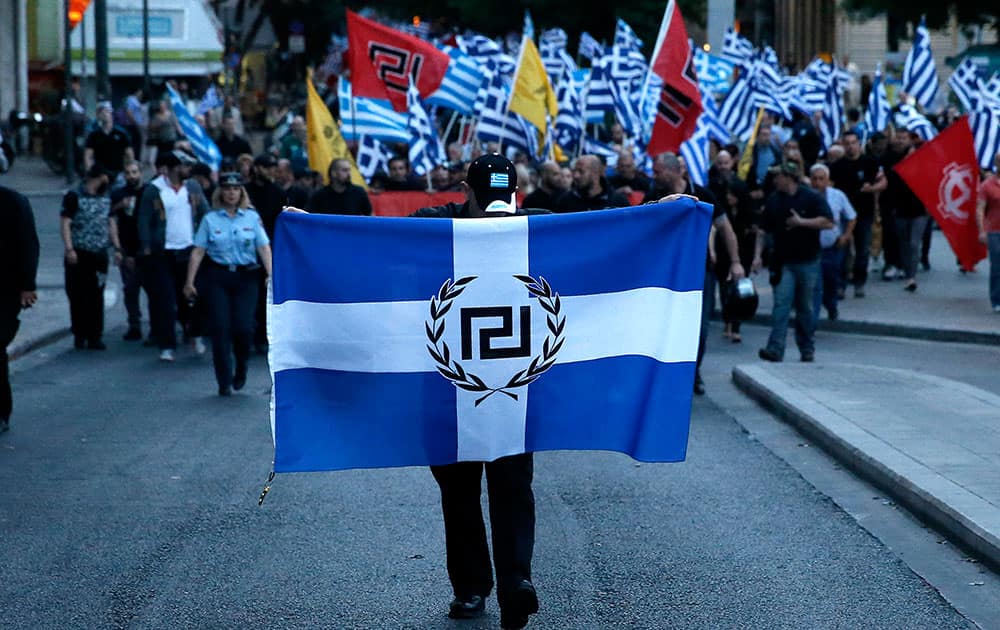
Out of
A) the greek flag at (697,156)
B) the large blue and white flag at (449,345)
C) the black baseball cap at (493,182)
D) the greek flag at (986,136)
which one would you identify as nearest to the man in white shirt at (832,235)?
the greek flag at (697,156)

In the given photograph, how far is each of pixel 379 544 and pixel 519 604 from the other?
1958 millimetres

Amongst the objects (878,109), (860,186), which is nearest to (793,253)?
(860,186)

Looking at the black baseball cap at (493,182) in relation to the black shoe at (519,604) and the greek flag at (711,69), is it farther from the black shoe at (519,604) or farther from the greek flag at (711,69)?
the greek flag at (711,69)

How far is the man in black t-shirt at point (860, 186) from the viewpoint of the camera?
22.4 metres

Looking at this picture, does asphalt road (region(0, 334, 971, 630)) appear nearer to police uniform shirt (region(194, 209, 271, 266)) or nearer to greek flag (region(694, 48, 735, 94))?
police uniform shirt (region(194, 209, 271, 266))

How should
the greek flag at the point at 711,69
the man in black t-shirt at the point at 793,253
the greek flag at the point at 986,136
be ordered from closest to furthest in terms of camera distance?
the man in black t-shirt at the point at 793,253, the greek flag at the point at 986,136, the greek flag at the point at 711,69

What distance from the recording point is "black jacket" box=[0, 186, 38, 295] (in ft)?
39.7

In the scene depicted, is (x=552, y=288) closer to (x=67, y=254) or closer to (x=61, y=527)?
(x=61, y=527)

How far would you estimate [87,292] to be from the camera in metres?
17.9

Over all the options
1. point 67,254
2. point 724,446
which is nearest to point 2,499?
point 724,446

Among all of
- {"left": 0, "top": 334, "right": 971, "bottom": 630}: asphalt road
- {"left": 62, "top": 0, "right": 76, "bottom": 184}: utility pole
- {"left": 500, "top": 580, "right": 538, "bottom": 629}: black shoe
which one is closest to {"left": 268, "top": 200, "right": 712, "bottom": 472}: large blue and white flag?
{"left": 500, "top": 580, "right": 538, "bottom": 629}: black shoe

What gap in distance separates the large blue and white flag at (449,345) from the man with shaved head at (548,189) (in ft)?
26.9

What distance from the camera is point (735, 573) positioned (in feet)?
26.1

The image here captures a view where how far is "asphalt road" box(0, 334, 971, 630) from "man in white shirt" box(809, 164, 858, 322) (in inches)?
280
